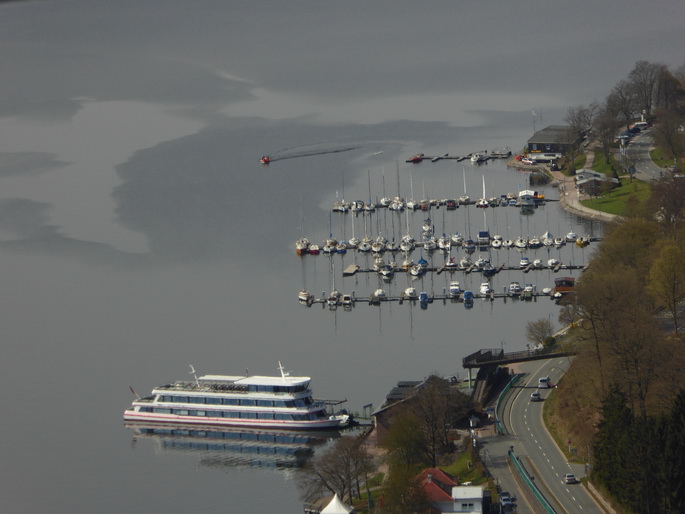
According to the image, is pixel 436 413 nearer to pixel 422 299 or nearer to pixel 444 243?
pixel 422 299

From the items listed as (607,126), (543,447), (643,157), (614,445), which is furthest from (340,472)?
(607,126)

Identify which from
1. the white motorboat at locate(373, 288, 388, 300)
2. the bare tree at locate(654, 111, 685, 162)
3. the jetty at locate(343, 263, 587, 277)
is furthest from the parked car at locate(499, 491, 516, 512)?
the bare tree at locate(654, 111, 685, 162)

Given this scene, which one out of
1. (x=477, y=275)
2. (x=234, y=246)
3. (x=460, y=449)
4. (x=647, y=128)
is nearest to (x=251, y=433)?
(x=460, y=449)

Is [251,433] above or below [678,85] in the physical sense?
below

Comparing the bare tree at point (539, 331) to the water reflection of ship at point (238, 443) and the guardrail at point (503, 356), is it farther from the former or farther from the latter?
the water reflection of ship at point (238, 443)

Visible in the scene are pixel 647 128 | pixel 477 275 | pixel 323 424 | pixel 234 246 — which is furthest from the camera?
pixel 647 128

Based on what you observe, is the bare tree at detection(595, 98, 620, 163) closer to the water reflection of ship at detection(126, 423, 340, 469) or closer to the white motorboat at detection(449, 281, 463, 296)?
the white motorboat at detection(449, 281, 463, 296)

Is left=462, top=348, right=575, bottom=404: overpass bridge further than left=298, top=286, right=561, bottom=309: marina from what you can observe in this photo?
No

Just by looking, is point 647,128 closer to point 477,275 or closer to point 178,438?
point 477,275
